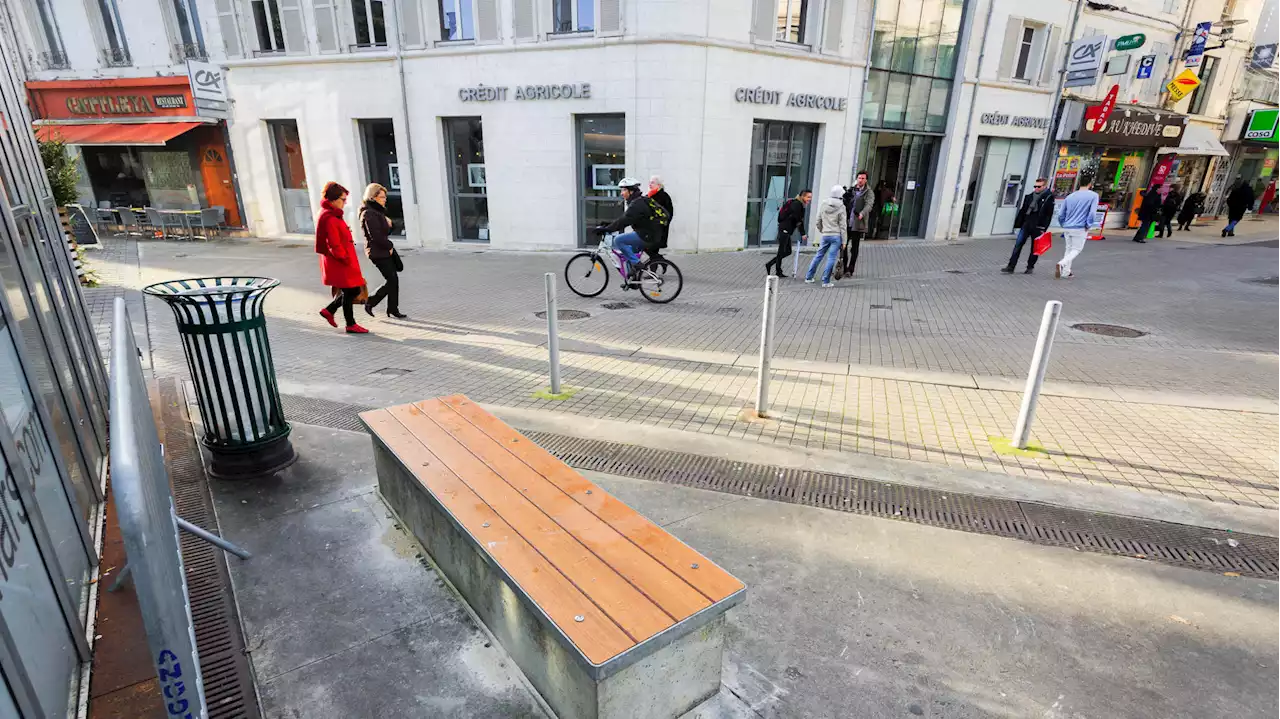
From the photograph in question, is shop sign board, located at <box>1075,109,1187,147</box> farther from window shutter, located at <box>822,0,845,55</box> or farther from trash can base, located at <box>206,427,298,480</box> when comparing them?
trash can base, located at <box>206,427,298,480</box>

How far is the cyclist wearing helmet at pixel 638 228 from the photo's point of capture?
31.2ft

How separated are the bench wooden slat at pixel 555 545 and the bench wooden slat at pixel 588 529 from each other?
3cm

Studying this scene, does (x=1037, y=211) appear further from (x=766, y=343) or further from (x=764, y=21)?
(x=766, y=343)

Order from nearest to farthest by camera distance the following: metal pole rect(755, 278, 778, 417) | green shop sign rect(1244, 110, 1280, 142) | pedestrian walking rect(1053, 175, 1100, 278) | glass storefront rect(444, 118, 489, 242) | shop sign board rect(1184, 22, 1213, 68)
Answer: metal pole rect(755, 278, 778, 417)
pedestrian walking rect(1053, 175, 1100, 278)
glass storefront rect(444, 118, 489, 242)
shop sign board rect(1184, 22, 1213, 68)
green shop sign rect(1244, 110, 1280, 142)

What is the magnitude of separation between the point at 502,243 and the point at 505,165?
1.95 m

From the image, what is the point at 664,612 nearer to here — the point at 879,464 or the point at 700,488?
the point at 700,488

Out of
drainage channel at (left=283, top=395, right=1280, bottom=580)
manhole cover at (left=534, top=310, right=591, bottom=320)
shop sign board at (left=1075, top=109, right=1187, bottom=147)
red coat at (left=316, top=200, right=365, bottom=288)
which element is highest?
shop sign board at (left=1075, top=109, right=1187, bottom=147)

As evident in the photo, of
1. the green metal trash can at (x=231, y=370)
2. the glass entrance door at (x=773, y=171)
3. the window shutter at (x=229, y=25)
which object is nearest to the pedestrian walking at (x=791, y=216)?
the glass entrance door at (x=773, y=171)

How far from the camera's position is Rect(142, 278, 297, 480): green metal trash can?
3.69 metres

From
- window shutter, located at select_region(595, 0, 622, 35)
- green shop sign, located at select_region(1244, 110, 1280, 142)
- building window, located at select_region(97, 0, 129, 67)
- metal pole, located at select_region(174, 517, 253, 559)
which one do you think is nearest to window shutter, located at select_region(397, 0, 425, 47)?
window shutter, located at select_region(595, 0, 622, 35)

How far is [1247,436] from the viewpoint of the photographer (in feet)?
16.2

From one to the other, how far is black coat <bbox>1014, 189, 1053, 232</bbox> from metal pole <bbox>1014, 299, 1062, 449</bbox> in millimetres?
9739

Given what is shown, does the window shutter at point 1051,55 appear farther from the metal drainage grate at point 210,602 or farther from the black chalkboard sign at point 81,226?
the black chalkboard sign at point 81,226

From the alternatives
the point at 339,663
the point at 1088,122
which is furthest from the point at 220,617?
the point at 1088,122
